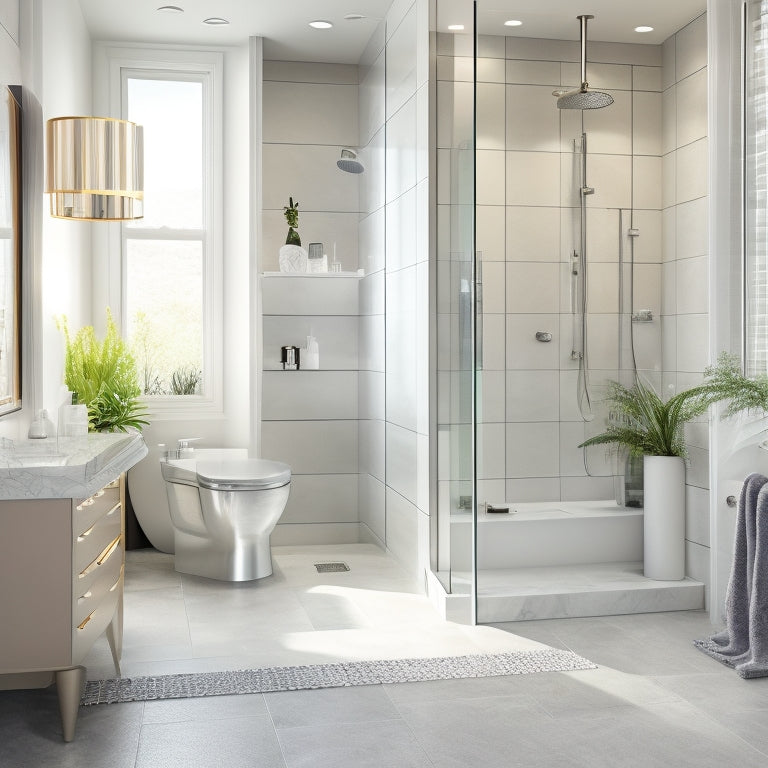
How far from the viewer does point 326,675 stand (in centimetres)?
287

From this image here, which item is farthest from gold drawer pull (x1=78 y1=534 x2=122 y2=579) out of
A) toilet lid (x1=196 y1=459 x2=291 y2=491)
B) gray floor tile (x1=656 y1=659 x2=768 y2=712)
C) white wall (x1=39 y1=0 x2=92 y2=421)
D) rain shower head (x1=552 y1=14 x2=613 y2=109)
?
rain shower head (x1=552 y1=14 x2=613 y2=109)

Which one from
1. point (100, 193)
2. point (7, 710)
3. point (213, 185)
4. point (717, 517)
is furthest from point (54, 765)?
point (213, 185)

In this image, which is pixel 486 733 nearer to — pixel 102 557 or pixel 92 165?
pixel 102 557

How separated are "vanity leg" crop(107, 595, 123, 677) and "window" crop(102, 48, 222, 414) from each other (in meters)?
2.16

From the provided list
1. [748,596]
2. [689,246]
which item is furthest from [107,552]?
[689,246]

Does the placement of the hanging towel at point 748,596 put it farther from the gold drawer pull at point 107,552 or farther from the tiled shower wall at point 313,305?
the tiled shower wall at point 313,305

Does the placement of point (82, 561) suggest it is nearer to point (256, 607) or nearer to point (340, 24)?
point (256, 607)

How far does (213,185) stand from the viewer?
509cm

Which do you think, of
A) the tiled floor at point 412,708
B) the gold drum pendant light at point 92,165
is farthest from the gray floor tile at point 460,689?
the gold drum pendant light at point 92,165

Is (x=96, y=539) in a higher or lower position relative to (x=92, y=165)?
lower

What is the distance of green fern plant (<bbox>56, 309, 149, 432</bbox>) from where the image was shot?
4.08 metres

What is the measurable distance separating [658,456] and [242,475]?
5.97ft

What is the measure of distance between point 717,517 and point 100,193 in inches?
109

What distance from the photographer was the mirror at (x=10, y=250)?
290cm
